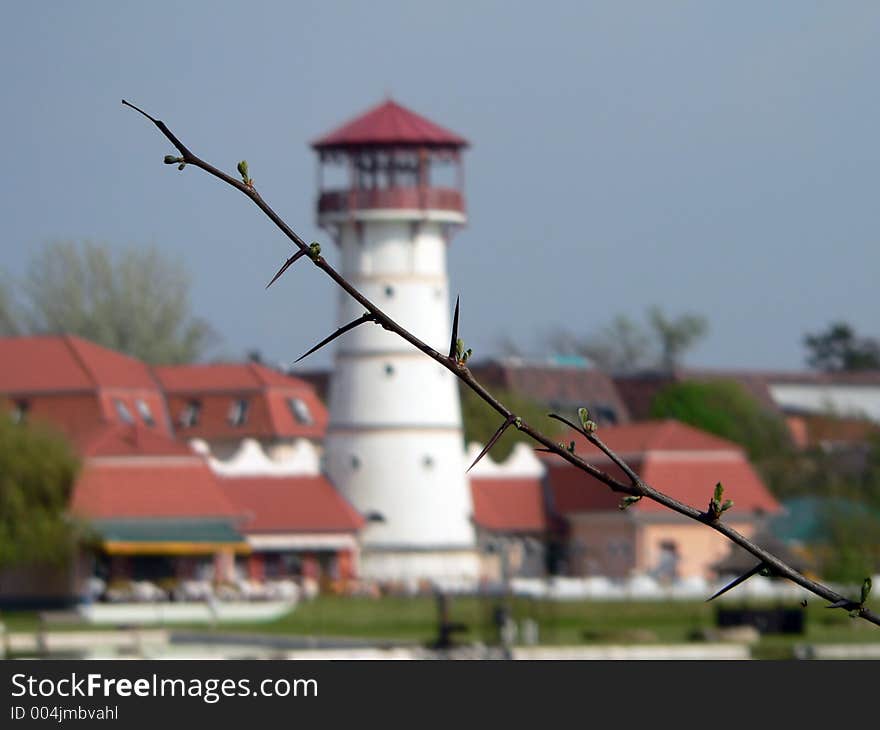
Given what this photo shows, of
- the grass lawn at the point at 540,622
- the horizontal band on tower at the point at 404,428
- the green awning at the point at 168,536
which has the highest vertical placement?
the horizontal band on tower at the point at 404,428

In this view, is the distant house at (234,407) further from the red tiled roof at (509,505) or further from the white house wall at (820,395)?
the white house wall at (820,395)

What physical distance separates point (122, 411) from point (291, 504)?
5.01 meters

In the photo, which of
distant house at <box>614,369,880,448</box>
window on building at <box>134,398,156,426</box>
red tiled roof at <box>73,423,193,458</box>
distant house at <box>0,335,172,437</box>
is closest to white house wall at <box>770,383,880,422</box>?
distant house at <box>614,369,880,448</box>

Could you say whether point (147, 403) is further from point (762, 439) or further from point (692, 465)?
point (762, 439)

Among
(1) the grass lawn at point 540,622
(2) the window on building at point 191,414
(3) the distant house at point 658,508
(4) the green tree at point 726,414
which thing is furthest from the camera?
(4) the green tree at point 726,414

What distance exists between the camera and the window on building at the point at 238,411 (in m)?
57.1

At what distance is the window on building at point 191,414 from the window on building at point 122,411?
281 cm

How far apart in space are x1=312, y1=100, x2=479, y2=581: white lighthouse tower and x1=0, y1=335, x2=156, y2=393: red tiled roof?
553cm

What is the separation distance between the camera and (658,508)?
5506 centimetres

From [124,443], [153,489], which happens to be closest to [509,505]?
[124,443]

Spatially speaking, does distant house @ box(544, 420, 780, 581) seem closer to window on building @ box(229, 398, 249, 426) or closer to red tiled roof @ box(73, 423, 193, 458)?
window on building @ box(229, 398, 249, 426)

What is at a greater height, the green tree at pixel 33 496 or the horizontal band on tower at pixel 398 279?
the horizontal band on tower at pixel 398 279

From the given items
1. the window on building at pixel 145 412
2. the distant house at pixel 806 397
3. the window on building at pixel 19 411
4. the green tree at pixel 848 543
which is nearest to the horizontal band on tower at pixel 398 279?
the window on building at pixel 145 412

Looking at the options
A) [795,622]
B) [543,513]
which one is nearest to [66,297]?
[543,513]
